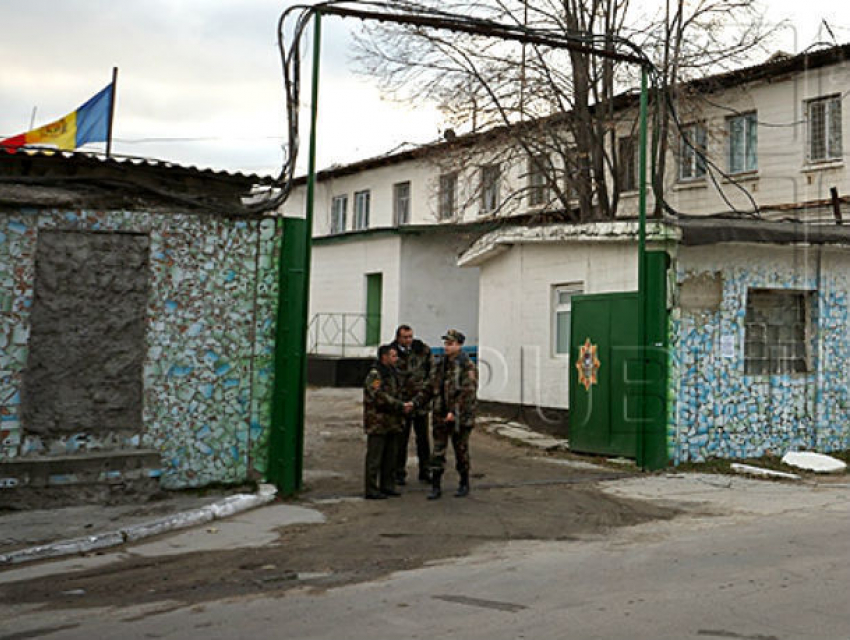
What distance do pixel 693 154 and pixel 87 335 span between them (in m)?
16.8

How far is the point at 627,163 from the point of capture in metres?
23.8

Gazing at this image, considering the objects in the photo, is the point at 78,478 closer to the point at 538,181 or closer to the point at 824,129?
the point at 824,129

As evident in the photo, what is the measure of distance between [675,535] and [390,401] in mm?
3335

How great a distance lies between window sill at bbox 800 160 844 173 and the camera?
67.7ft

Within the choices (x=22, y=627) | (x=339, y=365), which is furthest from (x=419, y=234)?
(x=22, y=627)

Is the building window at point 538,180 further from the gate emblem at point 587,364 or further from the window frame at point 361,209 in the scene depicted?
the window frame at point 361,209

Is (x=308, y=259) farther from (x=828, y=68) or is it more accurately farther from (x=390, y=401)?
(x=828, y=68)

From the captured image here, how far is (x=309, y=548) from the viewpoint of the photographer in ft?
25.4

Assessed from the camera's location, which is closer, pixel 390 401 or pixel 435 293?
pixel 390 401

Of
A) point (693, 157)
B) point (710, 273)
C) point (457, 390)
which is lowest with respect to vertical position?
point (457, 390)

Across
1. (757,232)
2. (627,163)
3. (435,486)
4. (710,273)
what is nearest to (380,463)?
(435,486)

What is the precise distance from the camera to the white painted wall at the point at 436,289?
2673 cm

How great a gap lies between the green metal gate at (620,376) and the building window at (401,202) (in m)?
18.5

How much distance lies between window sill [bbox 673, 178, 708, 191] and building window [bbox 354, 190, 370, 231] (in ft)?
43.5
